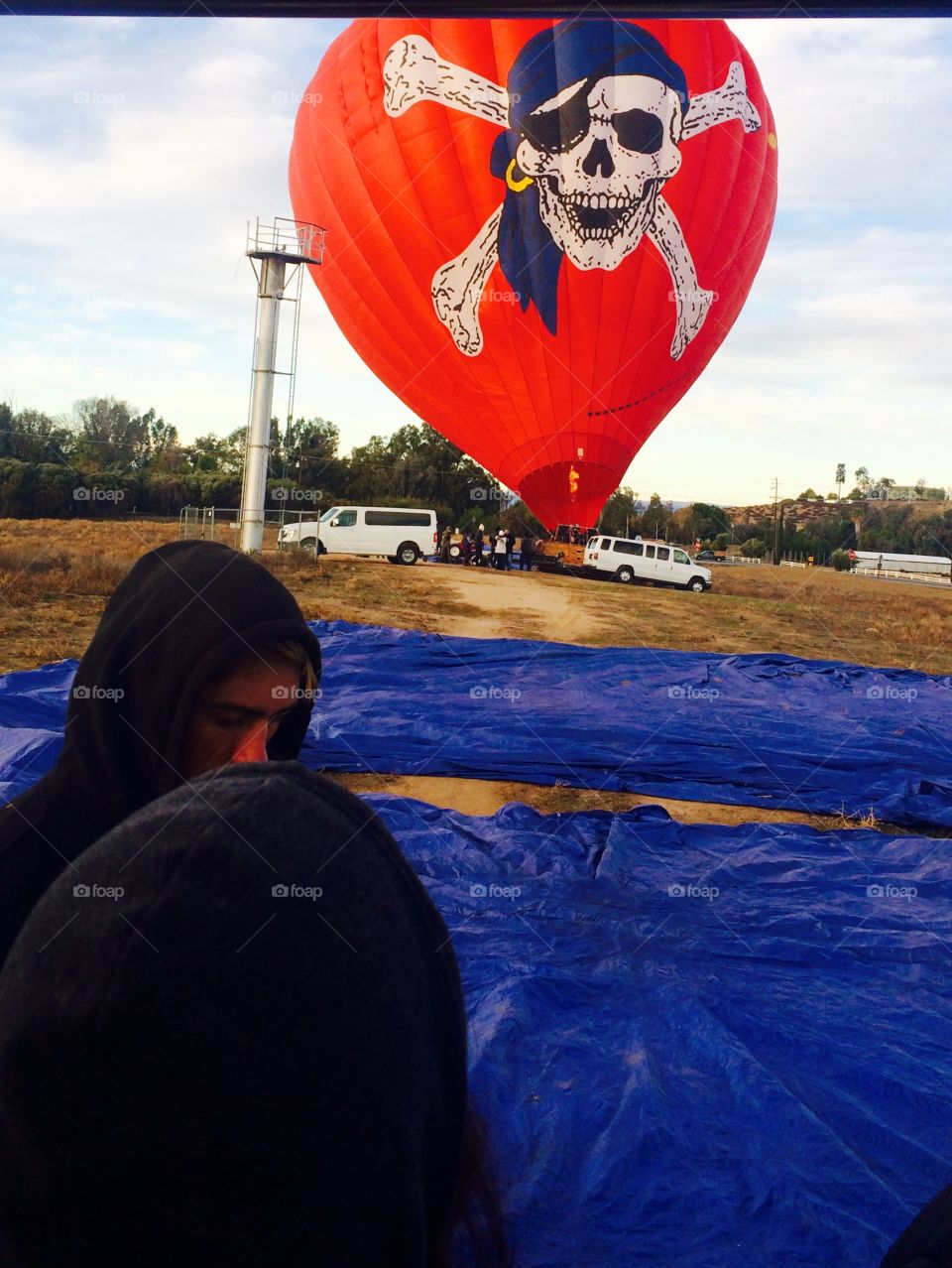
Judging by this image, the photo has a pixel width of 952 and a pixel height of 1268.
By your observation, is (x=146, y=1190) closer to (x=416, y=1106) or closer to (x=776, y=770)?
(x=416, y=1106)

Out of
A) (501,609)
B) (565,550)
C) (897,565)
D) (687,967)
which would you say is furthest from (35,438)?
(897,565)

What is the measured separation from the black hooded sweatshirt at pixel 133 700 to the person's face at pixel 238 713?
0.08 ft

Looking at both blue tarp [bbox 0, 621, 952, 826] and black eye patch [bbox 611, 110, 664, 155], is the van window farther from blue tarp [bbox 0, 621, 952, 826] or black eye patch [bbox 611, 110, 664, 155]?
blue tarp [bbox 0, 621, 952, 826]

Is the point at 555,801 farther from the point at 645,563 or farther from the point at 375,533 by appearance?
the point at 645,563

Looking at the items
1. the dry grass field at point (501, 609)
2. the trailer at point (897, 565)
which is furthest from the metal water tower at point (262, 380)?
the trailer at point (897, 565)

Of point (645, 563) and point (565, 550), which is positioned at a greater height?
point (565, 550)

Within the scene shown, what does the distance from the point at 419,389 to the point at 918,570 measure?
42.6m

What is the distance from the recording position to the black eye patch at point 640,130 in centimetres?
1114

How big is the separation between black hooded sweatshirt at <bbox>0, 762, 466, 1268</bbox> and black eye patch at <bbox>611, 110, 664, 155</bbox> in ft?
39.2

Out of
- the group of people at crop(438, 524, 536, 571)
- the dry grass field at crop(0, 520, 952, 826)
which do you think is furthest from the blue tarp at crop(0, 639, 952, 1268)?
the group of people at crop(438, 524, 536, 571)

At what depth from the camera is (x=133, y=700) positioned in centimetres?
137

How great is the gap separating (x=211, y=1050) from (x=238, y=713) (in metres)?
0.92

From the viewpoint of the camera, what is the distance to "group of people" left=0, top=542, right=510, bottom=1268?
574 millimetres

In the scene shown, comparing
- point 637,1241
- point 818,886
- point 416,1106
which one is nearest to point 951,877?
point 818,886
